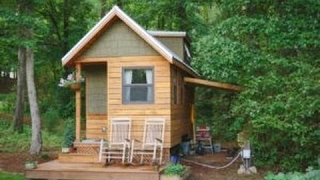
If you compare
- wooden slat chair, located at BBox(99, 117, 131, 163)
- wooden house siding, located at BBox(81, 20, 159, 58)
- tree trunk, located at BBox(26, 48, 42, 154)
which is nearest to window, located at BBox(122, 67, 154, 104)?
wooden house siding, located at BBox(81, 20, 159, 58)

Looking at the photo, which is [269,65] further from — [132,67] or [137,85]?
[132,67]

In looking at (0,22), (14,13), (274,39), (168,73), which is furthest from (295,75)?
(0,22)

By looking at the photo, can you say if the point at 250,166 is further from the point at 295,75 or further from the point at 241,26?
the point at 241,26

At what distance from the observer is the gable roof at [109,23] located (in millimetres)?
11398

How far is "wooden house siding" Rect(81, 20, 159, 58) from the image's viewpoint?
1198 centimetres

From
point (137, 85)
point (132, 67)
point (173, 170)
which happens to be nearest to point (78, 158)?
point (137, 85)

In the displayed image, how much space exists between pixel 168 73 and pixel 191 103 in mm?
5688

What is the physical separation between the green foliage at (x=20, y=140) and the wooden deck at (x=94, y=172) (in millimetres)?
5112

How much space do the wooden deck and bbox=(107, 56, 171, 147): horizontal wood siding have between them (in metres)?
1.47

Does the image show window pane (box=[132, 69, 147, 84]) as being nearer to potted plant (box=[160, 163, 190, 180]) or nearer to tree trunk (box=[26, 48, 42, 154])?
potted plant (box=[160, 163, 190, 180])

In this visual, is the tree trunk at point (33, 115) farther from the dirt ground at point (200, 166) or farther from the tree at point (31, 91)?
the dirt ground at point (200, 166)

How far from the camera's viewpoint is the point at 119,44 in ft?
39.9

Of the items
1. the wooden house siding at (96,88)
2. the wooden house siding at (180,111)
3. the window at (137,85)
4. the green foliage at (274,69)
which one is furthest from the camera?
the wooden house siding at (96,88)

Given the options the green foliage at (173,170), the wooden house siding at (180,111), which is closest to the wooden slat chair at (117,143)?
the wooden house siding at (180,111)
